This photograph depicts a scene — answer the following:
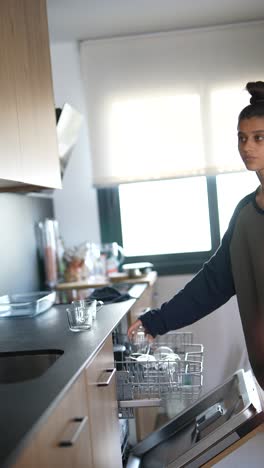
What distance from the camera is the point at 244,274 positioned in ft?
6.41

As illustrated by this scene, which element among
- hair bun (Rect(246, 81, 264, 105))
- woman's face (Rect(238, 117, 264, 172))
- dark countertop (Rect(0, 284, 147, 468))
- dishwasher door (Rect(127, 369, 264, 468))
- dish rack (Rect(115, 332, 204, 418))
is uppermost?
hair bun (Rect(246, 81, 264, 105))

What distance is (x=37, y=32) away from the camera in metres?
2.23

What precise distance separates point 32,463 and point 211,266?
1233 millimetres

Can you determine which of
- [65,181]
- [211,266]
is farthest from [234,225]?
[65,181]

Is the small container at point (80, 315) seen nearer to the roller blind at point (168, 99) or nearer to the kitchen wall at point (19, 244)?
the kitchen wall at point (19, 244)

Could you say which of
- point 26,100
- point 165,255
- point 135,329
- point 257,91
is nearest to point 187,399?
point 135,329

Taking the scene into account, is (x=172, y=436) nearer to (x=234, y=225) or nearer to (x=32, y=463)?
(x=234, y=225)

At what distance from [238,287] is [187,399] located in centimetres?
42

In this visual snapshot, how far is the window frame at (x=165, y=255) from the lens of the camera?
364cm

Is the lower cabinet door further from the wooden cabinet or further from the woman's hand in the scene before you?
the woman's hand

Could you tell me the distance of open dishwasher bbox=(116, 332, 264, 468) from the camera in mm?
1807

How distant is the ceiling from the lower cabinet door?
1.92 meters

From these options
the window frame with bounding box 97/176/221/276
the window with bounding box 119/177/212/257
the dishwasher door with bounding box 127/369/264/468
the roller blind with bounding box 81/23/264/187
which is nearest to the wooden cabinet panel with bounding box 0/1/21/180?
the dishwasher door with bounding box 127/369/264/468

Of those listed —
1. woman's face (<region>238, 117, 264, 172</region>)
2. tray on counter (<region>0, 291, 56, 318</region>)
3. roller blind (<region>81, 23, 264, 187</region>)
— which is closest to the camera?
woman's face (<region>238, 117, 264, 172</region>)
